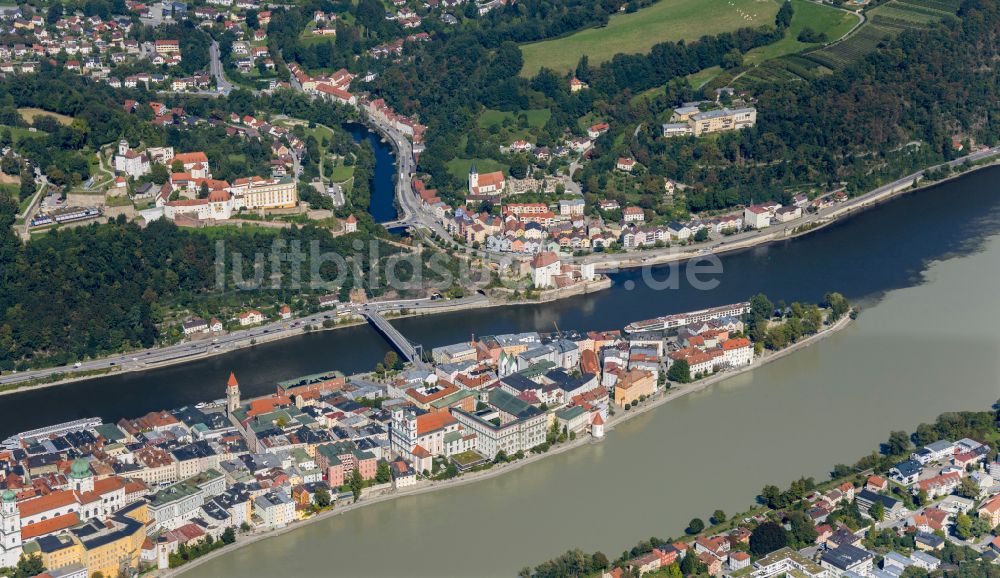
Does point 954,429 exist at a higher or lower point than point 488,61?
lower

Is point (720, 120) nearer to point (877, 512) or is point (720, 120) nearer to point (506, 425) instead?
point (506, 425)

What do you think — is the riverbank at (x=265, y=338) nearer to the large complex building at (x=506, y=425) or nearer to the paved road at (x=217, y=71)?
the large complex building at (x=506, y=425)

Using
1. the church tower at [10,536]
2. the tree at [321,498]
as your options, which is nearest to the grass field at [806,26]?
the tree at [321,498]

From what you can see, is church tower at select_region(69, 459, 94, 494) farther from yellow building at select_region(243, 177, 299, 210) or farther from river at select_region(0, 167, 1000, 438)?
yellow building at select_region(243, 177, 299, 210)

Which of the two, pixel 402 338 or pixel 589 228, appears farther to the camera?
pixel 589 228

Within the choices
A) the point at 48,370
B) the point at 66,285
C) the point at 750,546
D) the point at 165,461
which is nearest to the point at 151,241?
the point at 66,285

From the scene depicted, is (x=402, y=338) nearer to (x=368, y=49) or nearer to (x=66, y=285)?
(x=66, y=285)

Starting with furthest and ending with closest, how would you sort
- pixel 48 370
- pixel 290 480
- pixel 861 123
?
pixel 861 123, pixel 48 370, pixel 290 480

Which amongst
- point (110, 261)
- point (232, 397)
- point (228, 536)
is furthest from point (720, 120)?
point (228, 536)
